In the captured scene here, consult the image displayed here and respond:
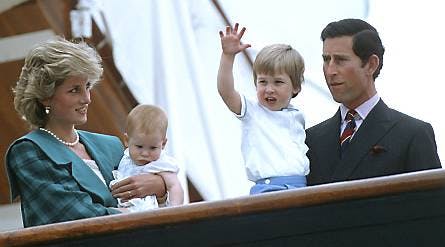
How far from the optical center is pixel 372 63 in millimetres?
2824

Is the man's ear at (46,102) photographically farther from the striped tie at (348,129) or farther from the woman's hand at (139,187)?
the striped tie at (348,129)

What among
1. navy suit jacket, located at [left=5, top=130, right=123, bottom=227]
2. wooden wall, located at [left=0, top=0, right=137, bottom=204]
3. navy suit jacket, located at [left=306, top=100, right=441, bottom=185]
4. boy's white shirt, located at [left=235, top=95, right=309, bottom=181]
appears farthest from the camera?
wooden wall, located at [left=0, top=0, right=137, bottom=204]

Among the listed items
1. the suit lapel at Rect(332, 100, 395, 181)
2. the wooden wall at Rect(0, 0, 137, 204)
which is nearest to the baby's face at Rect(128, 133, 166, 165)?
the suit lapel at Rect(332, 100, 395, 181)

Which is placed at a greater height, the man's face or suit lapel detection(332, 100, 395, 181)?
the man's face

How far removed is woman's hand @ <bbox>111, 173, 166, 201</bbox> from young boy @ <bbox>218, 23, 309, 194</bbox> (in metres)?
0.18

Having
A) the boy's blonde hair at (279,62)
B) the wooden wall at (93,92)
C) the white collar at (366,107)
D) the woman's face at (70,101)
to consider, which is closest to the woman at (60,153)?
the woman's face at (70,101)

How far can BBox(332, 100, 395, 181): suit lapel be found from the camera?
2719mm

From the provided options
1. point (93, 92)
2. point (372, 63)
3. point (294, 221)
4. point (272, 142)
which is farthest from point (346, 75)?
point (93, 92)

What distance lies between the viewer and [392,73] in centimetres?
407

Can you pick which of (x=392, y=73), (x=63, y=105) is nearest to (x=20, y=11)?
(x=392, y=73)

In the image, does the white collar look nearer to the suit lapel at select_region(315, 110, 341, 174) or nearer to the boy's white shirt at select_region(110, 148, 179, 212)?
the suit lapel at select_region(315, 110, 341, 174)

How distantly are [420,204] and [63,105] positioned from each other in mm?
731

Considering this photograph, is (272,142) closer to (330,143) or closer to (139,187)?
(330,143)

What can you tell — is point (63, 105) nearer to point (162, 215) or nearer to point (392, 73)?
point (162, 215)
